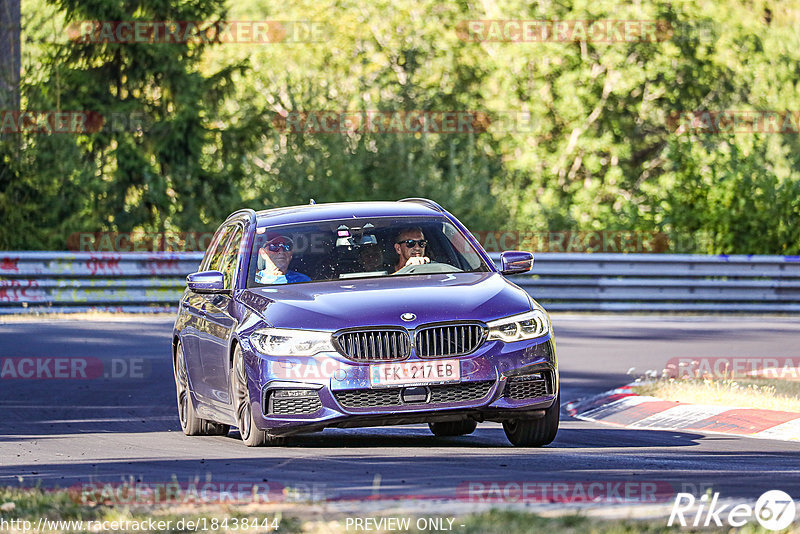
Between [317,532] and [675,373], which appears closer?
[317,532]

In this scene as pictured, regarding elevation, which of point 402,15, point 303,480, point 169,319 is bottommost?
point 169,319

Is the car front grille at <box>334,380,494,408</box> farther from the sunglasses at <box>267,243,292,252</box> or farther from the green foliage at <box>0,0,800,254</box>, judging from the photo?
the green foliage at <box>0,0,800,254</box>

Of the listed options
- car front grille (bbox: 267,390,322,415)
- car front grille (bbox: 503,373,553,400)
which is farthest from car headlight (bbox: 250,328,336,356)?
car front grille (bbox: 503,373,553,400)

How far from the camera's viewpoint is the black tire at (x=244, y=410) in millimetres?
9797

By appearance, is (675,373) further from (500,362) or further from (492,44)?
(492,44)

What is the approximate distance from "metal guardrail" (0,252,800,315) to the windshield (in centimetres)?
1344

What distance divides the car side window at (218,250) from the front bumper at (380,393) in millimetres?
2400

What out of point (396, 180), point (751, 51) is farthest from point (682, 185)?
point (751, 51)

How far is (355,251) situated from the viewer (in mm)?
10734

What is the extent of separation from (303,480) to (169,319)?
15.3 meters

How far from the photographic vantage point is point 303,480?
8023 mm

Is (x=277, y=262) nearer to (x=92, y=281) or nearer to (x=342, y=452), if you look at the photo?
(x=342, y=452)

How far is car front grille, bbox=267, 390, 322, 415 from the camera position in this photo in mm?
9438

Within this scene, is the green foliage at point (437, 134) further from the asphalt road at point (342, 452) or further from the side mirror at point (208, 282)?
the side mirror at point (208, 282)
